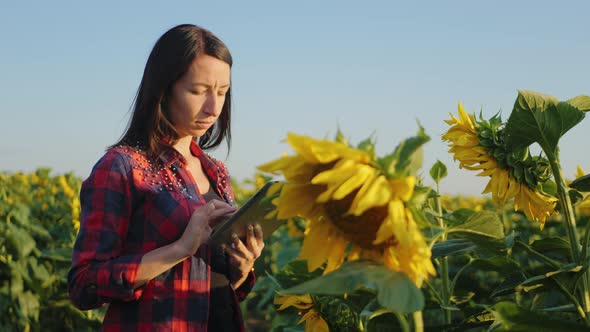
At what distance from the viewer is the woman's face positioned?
1.92 m

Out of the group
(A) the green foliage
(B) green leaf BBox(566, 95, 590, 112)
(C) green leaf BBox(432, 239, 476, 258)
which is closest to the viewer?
(C) green leaf BBox(432, 239, 476, 258)

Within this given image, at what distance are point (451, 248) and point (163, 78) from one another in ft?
3.27

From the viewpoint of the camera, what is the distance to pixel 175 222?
191 cm

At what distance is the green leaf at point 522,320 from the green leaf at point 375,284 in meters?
0.23

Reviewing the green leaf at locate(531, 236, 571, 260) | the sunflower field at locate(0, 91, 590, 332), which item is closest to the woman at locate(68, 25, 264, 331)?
the sunflower field at locate(0, 91, 590, 332)

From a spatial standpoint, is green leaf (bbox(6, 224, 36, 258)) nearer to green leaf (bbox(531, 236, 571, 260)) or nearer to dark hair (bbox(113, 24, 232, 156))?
dark hair (bbox(113, 24, 232, 156))

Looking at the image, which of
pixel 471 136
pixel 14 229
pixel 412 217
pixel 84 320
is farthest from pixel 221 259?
pixel 14 229

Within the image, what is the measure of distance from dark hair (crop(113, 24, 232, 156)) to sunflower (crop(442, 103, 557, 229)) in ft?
2.49

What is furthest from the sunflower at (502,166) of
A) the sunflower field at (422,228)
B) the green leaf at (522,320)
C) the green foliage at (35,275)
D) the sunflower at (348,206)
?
the green foliage at (35,275)

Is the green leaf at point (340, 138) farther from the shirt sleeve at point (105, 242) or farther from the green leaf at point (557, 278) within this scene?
the shirt sleeve at point (105, 242)

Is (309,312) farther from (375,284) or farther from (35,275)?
(35,275)

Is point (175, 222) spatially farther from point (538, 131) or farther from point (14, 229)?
point (14, 229)

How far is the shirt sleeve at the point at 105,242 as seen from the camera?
70.9 inches

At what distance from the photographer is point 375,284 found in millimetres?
986
